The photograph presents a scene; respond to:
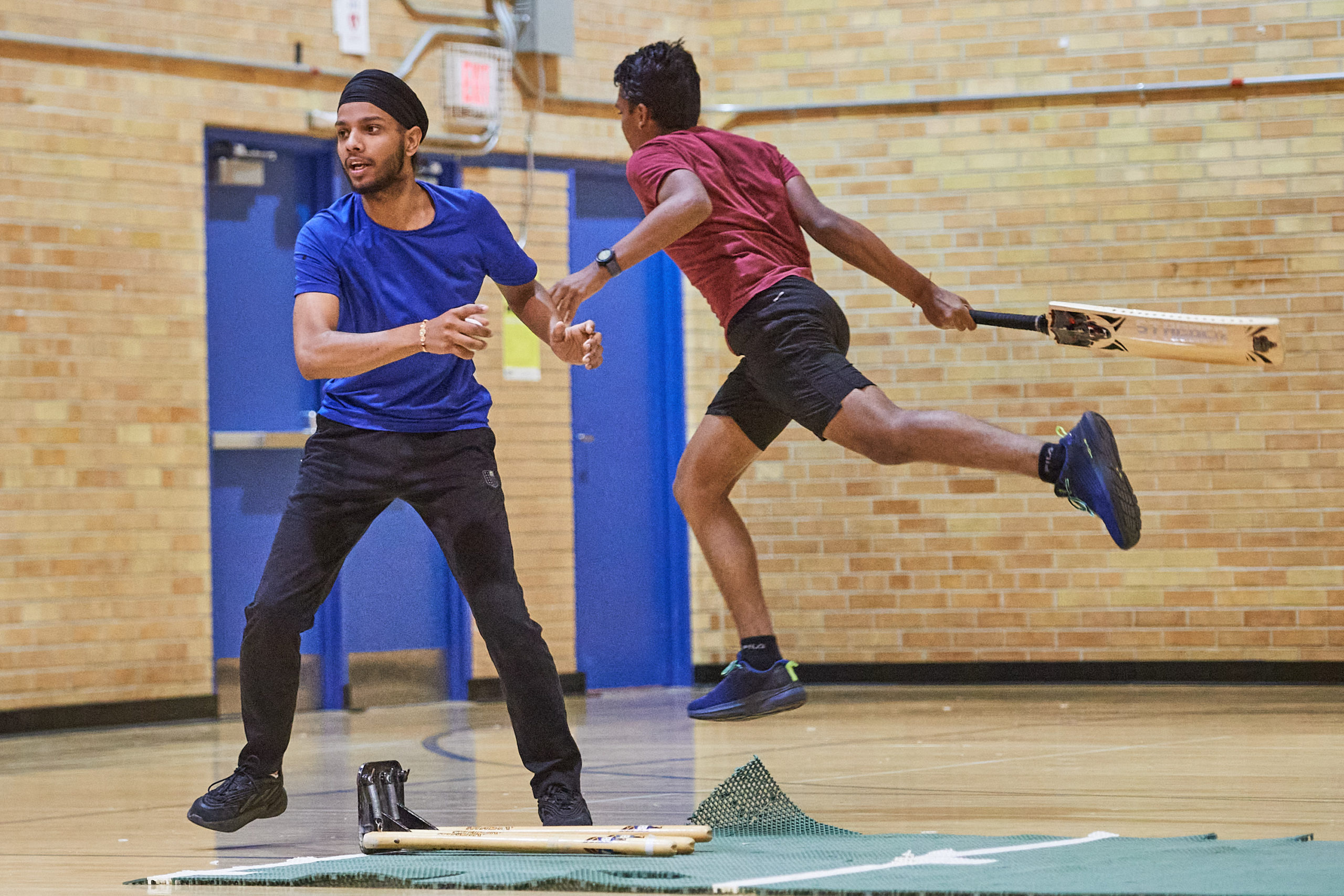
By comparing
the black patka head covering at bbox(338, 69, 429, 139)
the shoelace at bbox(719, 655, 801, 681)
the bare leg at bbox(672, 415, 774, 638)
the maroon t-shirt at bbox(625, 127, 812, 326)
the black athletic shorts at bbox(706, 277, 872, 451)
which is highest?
the black patka head covering at bbox(338, 69, 429, 139)

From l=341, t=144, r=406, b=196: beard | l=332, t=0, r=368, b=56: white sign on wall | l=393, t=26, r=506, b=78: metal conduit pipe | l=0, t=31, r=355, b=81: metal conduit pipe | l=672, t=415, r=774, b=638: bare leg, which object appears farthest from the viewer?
l=393, t=26, r=506, b=78: metal conduit pipe

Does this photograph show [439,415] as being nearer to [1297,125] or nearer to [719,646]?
[719,646]

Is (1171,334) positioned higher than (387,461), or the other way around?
(1171,334)

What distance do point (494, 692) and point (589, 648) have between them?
0.66 meters

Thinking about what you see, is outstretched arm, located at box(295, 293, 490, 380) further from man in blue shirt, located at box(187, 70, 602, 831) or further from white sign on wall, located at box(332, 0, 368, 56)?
white sign on wall, located at box(332, 0, 368, 56)

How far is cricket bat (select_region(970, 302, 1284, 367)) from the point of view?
3.99 m

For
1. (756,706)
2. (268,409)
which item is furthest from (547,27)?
(756,706)

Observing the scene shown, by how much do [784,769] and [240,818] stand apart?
2375 mm

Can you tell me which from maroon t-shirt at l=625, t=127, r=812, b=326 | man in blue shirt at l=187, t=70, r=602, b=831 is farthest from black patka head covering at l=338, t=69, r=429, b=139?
maroon t-shirt at l=625, t=127, r=812, b=326

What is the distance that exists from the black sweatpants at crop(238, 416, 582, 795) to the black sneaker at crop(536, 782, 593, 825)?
0.07 feet

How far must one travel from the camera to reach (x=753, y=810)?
414cm

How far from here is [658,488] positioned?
9742 mm

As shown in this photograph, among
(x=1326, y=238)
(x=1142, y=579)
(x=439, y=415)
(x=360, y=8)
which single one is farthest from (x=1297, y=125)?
(x=439, y=415)

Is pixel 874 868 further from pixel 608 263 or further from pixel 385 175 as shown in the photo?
pixel 385 175
